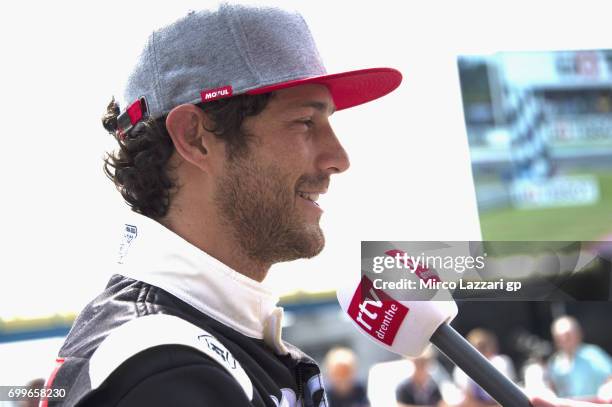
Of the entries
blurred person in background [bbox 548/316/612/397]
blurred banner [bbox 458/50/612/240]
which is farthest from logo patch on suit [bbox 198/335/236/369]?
blurred person in background [bbox 548/316/612/397]

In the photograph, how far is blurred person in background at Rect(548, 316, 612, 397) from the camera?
4754 millimetres

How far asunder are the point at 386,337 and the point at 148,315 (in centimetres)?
59

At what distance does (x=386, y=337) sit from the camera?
5.54 ft

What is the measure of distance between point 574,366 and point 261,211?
439 centimetres

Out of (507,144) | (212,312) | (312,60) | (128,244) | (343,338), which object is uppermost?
(312,60)

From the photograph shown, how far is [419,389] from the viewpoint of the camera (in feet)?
17.6

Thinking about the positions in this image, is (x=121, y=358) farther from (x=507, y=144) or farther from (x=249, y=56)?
(x=507, y=144)

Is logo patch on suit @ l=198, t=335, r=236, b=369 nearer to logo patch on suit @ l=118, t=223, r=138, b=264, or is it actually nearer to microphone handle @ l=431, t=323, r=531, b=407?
logo patch on suit @ l=118, t=223, r=138, b=264

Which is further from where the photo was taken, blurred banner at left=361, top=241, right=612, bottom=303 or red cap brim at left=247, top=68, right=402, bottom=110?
→ blurred banner at left=361, top=241, right=612, bottom=303

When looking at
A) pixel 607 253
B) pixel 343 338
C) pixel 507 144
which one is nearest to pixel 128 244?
pixel 607 253

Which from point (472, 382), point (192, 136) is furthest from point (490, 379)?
point (472, 382)

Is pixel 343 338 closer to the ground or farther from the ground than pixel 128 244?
closer to the ground

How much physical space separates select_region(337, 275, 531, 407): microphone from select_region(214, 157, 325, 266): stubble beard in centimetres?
19

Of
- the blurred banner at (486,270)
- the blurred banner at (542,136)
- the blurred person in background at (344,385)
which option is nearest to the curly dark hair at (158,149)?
the blurred banner at (486,270)
